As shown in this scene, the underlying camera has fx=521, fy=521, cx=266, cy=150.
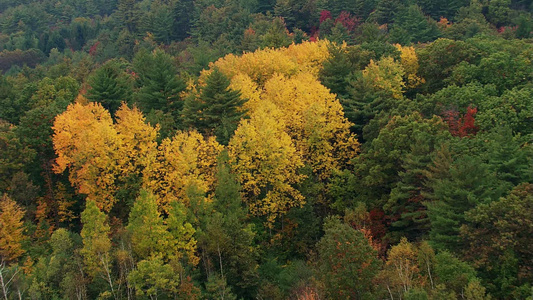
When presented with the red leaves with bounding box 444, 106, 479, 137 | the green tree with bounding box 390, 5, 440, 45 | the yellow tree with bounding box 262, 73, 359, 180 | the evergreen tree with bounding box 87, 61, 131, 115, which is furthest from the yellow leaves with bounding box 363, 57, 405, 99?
the green tree with bounding box 390, 5, 440, 45

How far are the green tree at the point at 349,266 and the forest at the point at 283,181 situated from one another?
11 centimetres

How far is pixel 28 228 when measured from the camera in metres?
40.2

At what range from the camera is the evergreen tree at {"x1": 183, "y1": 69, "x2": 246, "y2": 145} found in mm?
48931

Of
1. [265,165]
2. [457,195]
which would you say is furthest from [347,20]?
[457,195]

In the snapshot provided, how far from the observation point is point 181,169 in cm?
4134

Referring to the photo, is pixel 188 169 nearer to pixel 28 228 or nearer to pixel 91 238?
pixel 91 238

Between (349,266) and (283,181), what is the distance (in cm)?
1629

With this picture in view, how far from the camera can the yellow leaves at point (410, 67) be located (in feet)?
197

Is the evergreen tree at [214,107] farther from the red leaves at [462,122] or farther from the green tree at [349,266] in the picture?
the green tree at [349,266]

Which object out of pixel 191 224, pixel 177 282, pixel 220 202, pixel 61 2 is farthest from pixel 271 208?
pixel 61 2

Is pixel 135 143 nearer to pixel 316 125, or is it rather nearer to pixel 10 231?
pixel 10 231

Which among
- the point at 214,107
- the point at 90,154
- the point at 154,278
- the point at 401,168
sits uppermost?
the point at 401,168

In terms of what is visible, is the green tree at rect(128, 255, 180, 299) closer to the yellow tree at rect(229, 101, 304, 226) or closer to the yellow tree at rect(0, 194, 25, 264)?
the yellow tree at rect(0, 194, 25, 264)

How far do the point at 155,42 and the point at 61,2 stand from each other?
227ft
